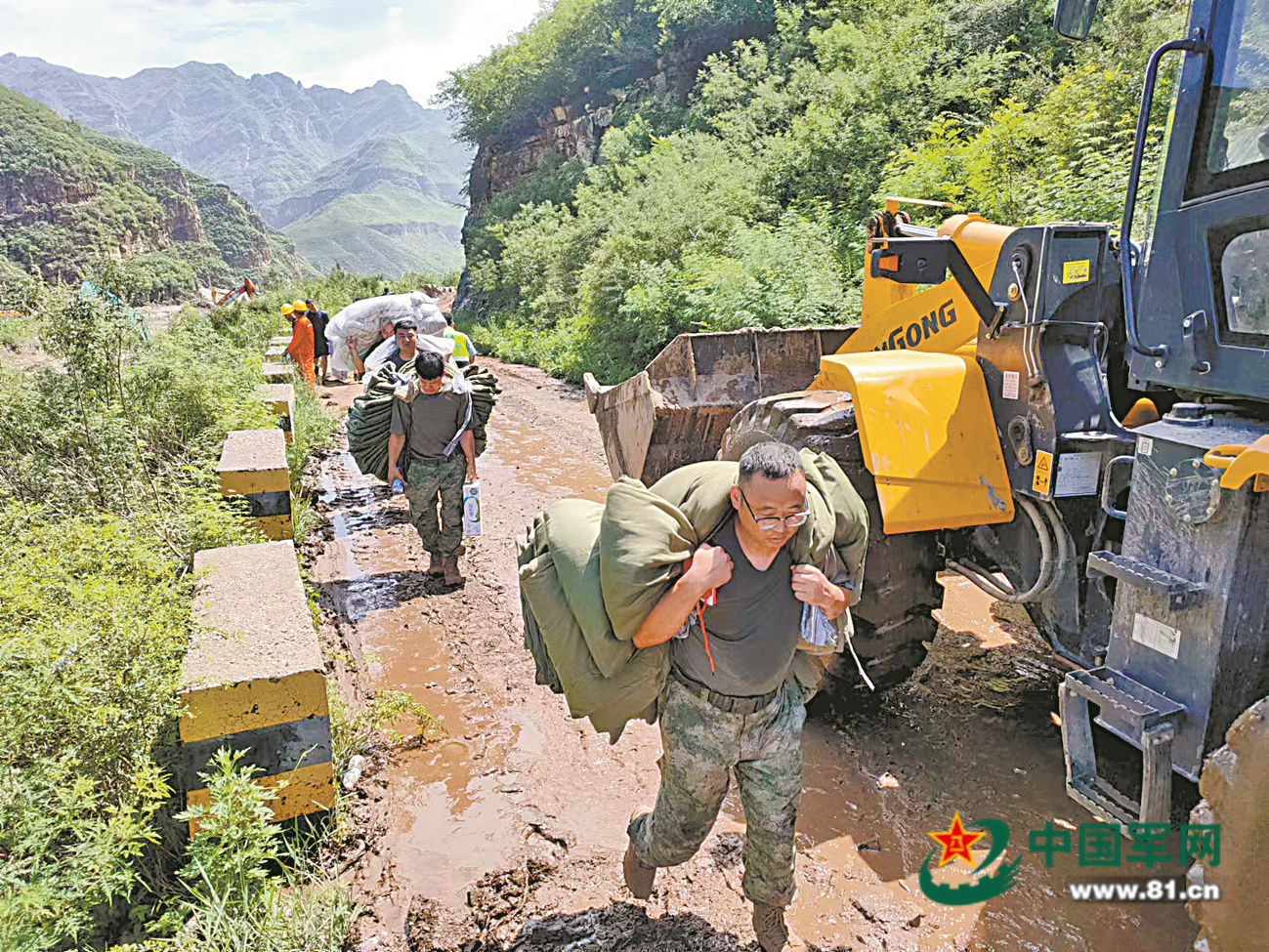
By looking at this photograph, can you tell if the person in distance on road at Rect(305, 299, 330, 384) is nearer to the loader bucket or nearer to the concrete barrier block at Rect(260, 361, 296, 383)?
the concrete barrier block at Rect(260, 361, 296, 383)

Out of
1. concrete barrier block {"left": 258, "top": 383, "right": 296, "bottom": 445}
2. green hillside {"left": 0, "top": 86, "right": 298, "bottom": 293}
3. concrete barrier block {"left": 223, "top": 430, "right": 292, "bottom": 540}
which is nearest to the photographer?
concrete barrier block {"left": 223, "top": 430, "right": 292, "bottom": 540}

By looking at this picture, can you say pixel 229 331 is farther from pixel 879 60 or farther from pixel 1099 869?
pixel 1099 869

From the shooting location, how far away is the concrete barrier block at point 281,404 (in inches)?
301

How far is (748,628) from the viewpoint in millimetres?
2475

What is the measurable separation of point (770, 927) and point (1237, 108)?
2866mm

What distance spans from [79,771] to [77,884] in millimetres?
529

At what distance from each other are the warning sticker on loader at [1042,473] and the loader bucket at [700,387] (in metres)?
2.47

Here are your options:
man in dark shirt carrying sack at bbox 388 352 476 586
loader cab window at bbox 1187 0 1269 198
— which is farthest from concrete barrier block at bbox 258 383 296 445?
loader cab window at bbox 1187 0 1269 198

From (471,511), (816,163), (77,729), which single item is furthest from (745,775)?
(816,163)

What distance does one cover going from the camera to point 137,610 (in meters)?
3.41

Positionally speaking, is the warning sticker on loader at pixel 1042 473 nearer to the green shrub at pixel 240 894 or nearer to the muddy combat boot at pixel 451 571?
the green shrub at pixel 240 894

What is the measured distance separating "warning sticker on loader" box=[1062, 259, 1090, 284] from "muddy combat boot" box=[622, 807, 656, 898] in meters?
2.70

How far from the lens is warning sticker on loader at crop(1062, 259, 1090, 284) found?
319cm

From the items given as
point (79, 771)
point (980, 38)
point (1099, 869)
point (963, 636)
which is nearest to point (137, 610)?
point (79, 771)
